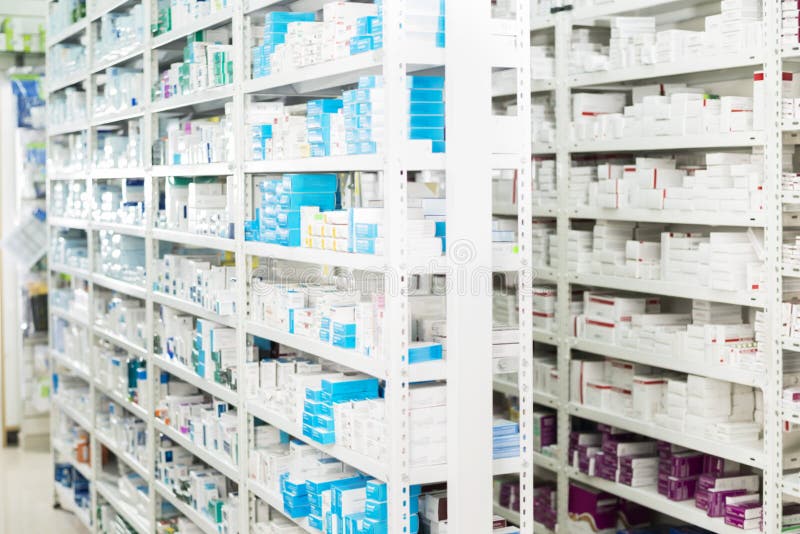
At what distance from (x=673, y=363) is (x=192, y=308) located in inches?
91.3

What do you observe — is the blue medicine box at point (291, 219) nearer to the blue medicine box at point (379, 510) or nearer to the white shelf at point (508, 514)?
the blue medicine box at point (379, 510)

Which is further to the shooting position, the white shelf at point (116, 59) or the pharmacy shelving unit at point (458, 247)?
the white shelf at point (116, 59)

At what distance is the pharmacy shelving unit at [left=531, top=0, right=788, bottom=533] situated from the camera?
13.6ft

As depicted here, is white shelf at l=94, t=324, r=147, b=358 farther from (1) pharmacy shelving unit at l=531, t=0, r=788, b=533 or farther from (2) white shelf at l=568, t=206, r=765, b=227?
(2) white shelf at l=568, t=206, r=765, b=227

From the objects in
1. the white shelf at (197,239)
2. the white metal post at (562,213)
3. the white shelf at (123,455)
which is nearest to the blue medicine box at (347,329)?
the white shelf at (197,239)

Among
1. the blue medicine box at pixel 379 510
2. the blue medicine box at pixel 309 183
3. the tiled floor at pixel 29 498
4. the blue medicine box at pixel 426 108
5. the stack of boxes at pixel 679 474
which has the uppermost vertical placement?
the blue medicine box at pixel 426 108

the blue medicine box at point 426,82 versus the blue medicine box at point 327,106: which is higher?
the blue medicine box at point 426,82

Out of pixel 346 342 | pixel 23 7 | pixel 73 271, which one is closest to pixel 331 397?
pixel 346 342

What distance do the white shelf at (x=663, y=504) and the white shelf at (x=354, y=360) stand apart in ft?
6.31

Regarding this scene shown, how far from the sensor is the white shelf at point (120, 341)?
19.3 ft

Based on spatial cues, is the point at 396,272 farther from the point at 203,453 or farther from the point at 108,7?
the point at 108,7

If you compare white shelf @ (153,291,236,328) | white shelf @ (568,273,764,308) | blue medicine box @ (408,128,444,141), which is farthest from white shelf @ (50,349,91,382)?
blue medicine box @ (408,128,444,141)

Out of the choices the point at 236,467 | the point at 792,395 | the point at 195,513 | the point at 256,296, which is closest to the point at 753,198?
the point at 792,395

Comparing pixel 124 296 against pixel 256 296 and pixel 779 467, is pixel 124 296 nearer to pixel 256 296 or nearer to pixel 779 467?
pixel 256 296
